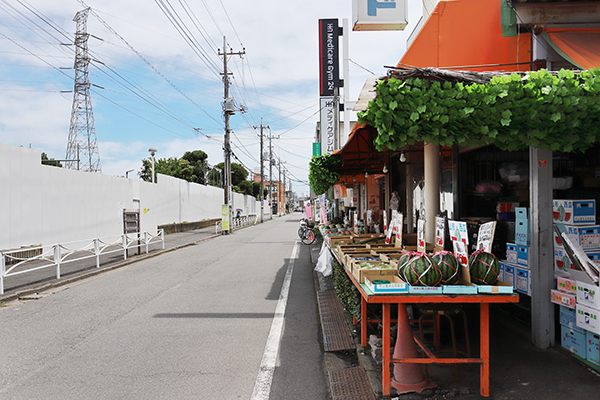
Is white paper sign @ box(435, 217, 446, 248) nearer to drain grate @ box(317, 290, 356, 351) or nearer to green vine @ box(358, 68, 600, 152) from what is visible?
green vine @ box(358, 68, 600, 152)

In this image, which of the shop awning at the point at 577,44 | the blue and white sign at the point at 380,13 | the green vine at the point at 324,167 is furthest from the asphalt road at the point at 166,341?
the blue and white sign at the point at 380,13

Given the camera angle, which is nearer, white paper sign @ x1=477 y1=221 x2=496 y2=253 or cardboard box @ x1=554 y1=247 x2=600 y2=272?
white paper sign @ x1=477 y1=221 x2=496 y2=253

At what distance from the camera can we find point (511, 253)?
5.17 meters

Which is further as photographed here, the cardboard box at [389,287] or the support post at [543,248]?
the support post at [543,248]

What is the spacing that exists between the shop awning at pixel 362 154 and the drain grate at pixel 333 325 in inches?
112

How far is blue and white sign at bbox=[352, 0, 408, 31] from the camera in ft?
27.3

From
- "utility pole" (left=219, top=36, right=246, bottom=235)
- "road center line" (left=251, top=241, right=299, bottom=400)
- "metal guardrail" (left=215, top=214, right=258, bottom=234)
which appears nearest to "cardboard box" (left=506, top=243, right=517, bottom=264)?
"road center line" (left=251, top=241, right=299, bottom=400)

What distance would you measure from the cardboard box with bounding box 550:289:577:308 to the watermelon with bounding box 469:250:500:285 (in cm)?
122

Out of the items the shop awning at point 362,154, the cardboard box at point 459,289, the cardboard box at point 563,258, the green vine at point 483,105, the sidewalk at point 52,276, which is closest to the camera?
the green vine at point 483,105

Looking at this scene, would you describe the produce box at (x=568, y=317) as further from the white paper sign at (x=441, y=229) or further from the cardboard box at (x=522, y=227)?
the white paper sign at (x=441, y=229)

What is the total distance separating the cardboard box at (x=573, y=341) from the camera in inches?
162

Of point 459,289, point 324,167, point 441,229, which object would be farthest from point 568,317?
point 324,167

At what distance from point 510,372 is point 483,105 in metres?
2.72

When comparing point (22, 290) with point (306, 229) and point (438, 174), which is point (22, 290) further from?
point (306, 229)
